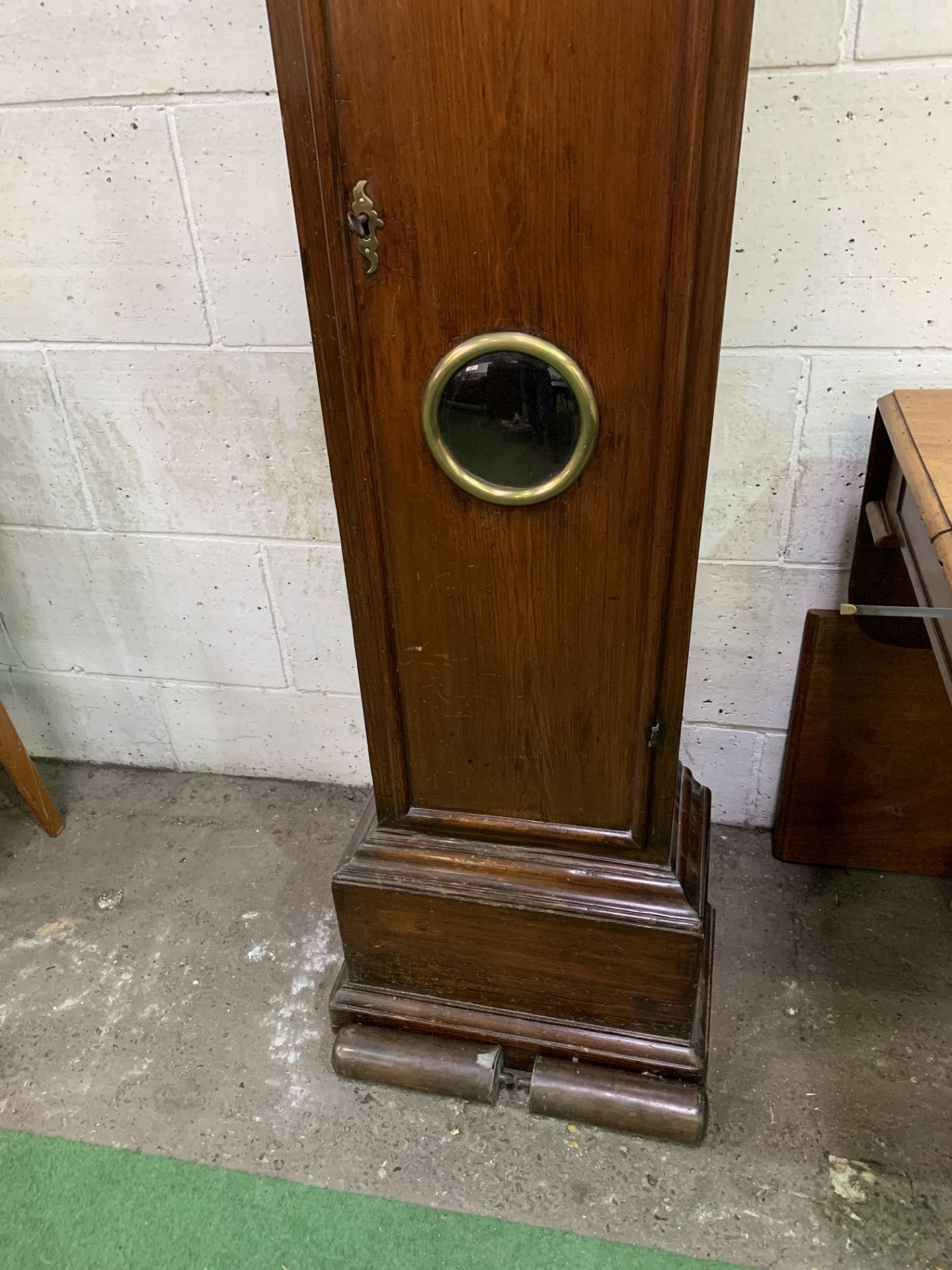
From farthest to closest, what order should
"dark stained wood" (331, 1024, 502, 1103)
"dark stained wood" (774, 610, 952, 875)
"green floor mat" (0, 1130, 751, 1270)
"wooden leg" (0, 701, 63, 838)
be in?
"wooden leg" (0, 701, 63, 838), "dark stained wood" (774, 610, 952, 875), "dark stained wood" (331, 1024, 502, 1103), "green floor mat" (0, 1130, 751, 1270)

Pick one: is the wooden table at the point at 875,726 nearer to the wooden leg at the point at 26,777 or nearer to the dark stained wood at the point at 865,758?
the dark stained wood at the point at 865,758

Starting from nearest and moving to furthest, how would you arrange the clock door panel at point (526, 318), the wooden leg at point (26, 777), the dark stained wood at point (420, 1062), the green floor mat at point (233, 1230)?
the clock door panel at point (526, 318), the green floor mat at point (233, 1230), the dark stained wood at point (420, 1062), the wooden leg at point (26, 777)

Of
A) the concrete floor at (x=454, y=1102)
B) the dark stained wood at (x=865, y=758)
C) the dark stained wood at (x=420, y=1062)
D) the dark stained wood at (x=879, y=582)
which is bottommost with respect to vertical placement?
the concrete floor at (x=454, y=1102)

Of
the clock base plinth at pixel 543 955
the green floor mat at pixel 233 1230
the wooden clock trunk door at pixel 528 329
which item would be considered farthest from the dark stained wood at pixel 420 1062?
the wooden clock trunk door at pixel 528 329

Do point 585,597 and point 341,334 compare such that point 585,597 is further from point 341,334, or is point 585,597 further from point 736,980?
point 736,980

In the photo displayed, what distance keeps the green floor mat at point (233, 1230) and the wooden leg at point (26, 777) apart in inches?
23.5

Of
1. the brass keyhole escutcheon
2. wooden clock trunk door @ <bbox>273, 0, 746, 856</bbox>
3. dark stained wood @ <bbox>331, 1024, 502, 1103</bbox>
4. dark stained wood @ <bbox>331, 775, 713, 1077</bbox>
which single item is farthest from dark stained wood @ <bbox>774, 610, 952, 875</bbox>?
the brass keyhole escutcheon

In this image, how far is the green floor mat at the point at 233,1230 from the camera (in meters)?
0.97

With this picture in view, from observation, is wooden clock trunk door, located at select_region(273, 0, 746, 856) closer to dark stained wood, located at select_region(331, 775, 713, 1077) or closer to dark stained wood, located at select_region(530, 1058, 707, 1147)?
dark stained wood, located at select_region(331, 775, 713, 1077)

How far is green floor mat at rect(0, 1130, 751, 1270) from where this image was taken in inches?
38.1

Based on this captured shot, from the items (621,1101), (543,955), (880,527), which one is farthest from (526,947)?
(880,527)

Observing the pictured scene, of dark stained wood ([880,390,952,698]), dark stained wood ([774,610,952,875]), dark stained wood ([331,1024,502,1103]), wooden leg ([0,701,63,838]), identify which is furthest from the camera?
wooden leg ([0,701,63,838])

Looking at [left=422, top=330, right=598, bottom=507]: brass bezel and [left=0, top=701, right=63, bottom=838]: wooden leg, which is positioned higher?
[left=422, top=330, right=598, bottom=507]: brass bezel

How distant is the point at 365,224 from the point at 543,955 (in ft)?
2.65
